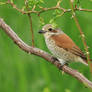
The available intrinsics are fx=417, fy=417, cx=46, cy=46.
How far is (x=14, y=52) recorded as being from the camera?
5.93 metres

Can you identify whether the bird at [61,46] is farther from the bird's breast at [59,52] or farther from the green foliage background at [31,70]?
the green foliage background at [31,70]

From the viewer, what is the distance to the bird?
5.06 meters

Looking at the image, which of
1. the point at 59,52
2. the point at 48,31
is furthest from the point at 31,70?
the point at 59,52

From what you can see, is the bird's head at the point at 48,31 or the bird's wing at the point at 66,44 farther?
the bird's head at the point at 48,31

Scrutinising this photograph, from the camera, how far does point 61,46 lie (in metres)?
5.34

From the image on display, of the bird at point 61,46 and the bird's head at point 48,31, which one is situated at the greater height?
the bird's head at point 48,31

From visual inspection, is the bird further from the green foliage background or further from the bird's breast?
the green foliage background

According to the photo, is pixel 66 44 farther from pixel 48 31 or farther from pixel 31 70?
pixel 31 70

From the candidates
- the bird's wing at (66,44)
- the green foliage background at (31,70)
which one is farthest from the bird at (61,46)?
the green foliage background at (31,70)

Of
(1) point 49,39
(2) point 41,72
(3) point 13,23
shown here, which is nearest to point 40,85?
(2) point 41,72

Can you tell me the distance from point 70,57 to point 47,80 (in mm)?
529

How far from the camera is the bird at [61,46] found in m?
5.06

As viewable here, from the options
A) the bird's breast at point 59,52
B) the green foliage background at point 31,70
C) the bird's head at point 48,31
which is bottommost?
the green foliage background at point 31,70

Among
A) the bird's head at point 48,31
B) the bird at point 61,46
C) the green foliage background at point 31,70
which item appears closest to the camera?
the bird at point 61,46
